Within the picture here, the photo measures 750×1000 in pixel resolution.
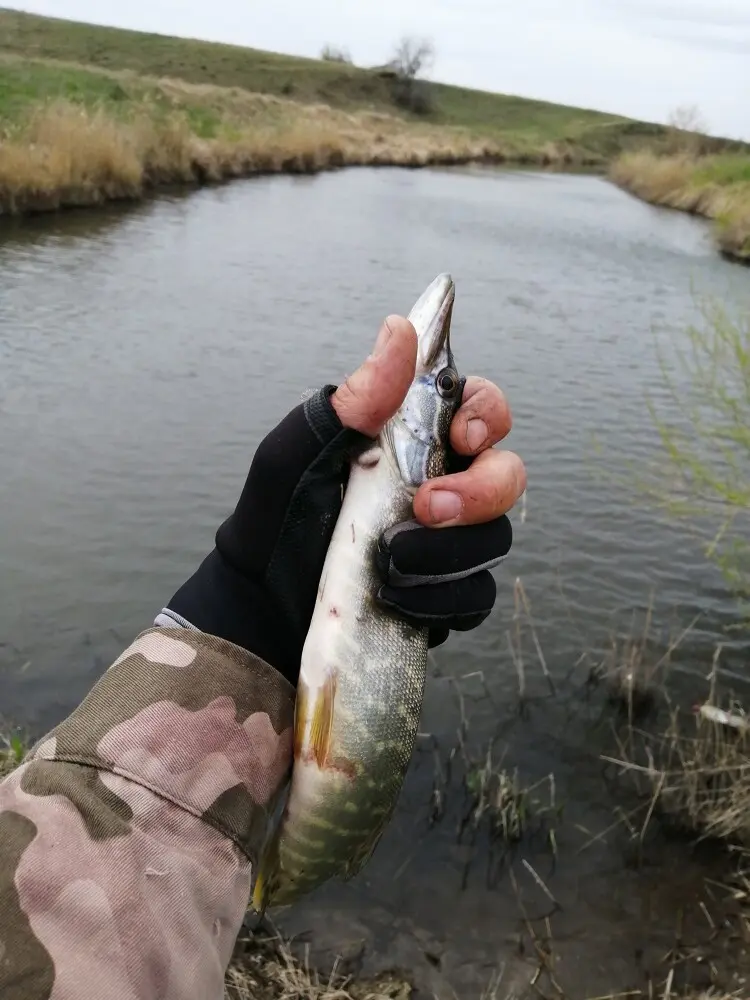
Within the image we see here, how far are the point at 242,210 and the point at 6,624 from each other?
1838 centimetres

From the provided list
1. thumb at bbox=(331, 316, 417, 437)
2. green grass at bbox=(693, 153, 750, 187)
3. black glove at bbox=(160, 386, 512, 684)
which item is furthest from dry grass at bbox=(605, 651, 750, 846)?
green grass at bbox=(693, 153, 750, 187)

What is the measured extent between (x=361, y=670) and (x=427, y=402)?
0.79 meters

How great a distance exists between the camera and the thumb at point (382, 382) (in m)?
2.20

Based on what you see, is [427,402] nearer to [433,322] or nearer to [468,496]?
[433,322]

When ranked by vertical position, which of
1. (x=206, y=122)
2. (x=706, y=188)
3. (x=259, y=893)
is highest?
(x=706, y=188)

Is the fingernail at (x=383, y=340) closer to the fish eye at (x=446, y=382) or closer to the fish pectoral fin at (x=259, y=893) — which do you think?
the fish eye at (x=446, y=382)

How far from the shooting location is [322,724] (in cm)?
229

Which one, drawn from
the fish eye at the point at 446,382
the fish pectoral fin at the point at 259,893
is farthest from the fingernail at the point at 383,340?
the fish pectoral fin at the point at 259,893

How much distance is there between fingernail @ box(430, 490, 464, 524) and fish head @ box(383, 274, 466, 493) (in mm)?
204

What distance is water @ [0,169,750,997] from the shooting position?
14.7 feet

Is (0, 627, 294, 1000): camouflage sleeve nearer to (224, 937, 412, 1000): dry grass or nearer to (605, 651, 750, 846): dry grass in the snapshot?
(224, 937, 412, 1000): dry grass

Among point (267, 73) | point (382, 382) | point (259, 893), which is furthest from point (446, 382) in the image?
point (267, 73)

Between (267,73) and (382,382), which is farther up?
(267,73)

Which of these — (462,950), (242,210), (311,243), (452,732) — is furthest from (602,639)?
(242,210)
